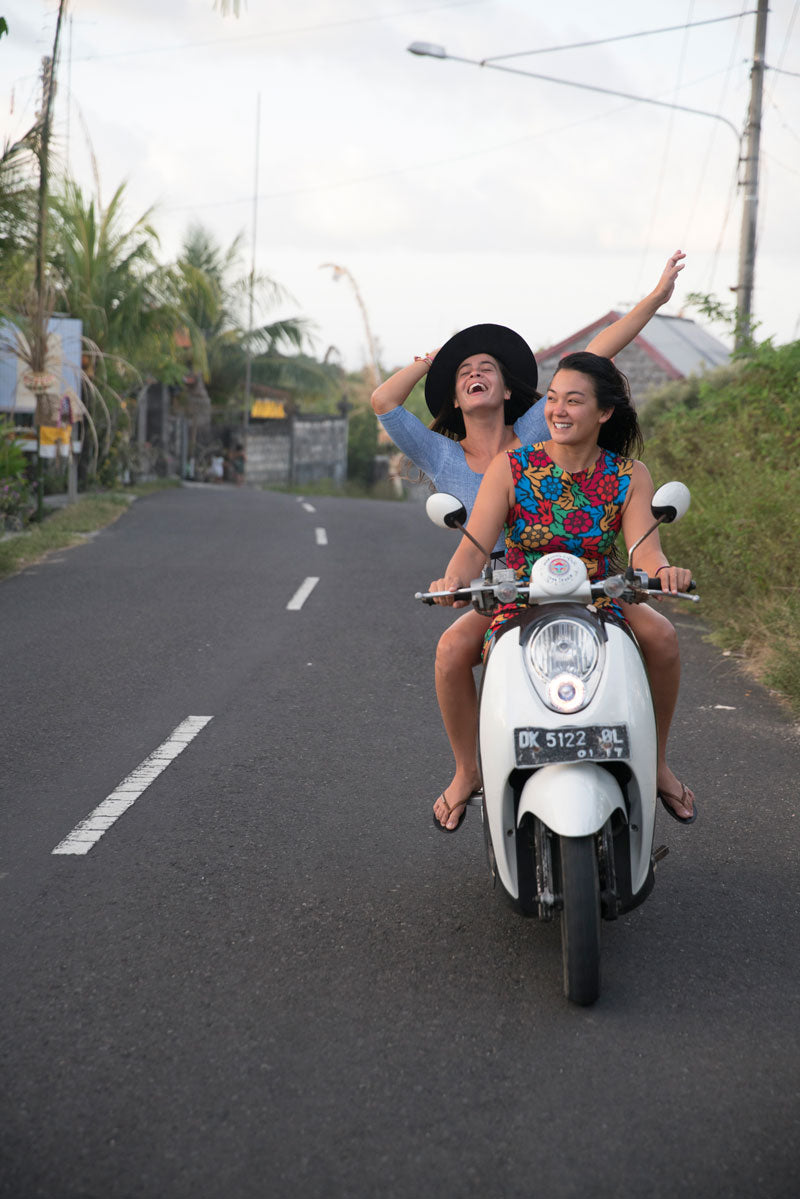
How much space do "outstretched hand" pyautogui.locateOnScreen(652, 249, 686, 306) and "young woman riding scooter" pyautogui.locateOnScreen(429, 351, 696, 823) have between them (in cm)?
57

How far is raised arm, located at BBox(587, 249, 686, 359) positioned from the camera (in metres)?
4.27

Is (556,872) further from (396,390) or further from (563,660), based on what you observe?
(396,390)

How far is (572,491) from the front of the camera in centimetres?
384

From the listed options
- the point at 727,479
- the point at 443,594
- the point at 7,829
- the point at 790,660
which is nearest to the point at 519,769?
the point at 443,594

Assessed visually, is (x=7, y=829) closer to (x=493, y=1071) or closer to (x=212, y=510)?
(x=493, y=1071)

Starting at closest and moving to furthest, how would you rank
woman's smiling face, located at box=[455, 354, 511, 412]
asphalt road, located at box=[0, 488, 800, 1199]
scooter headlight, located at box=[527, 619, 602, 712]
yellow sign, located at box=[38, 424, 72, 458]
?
asphalt road, located at box=[0, 488, 800, 1199] < scooter headlight, located at box=[527, 619, 602, 712] < woman's smiling face, located at box=[455, 354, 511, 412] < yellow sign, located at box=[38, 424, 72, 458]

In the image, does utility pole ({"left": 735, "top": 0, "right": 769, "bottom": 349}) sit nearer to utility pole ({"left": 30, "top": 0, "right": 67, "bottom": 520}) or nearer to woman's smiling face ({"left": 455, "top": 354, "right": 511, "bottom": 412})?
utility pole ({"left": 30, "top": 0, "right": 67, "bottom": 520})

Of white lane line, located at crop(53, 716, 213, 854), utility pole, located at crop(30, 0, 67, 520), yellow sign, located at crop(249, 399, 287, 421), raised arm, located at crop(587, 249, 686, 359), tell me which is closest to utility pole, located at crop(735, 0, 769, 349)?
utility pole, located at crop(30, 0, 67, 520)

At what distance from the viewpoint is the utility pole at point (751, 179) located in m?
16.6

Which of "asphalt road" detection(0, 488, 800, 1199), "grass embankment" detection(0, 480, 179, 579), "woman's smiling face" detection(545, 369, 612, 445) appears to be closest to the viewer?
"asphalt road" detection(0, 488, 800, 1199)

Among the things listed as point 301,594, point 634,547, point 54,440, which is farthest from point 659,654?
point 54,440

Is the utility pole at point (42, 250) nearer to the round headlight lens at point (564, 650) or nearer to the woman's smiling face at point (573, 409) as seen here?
the woman's smiling face at point (573, 409)

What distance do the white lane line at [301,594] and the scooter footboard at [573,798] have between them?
24.0ft

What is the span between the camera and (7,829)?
4812mm
